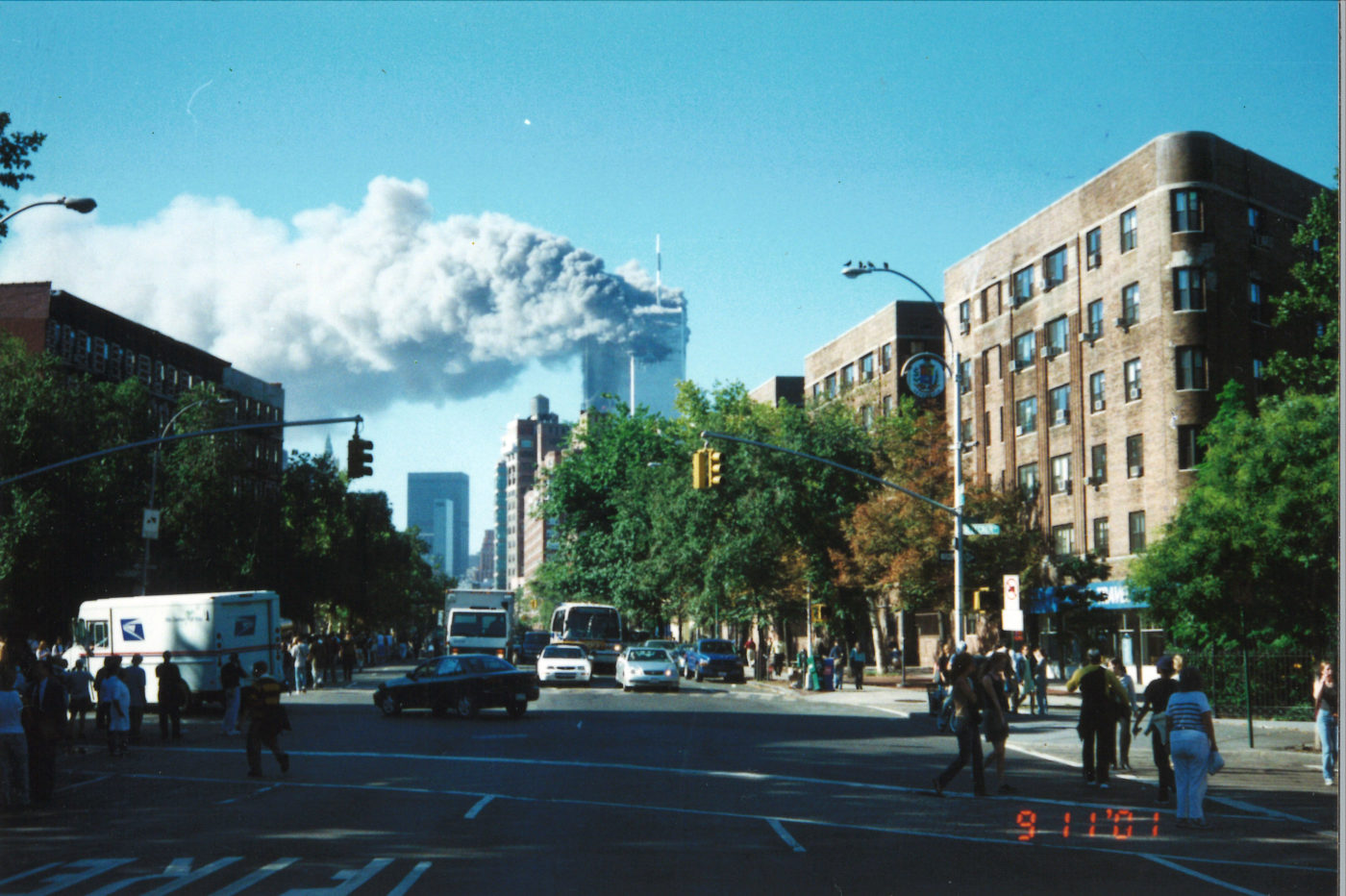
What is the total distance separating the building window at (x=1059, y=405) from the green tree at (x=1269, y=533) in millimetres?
28942

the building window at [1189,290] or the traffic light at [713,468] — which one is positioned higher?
the building window at [1189,290]

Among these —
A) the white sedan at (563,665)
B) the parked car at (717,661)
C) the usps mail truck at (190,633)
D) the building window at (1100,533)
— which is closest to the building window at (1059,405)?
the building window at (1100,533)

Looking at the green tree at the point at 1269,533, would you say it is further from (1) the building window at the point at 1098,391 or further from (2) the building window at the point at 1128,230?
(1) the building window at the point at 1098,391

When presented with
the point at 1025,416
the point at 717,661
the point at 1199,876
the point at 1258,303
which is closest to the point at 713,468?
the point at 1199,876

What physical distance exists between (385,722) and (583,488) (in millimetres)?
47824

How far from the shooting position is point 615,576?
7175cm

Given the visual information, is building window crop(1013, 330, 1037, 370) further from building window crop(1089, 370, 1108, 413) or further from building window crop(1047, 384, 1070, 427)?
building window crop(1089, 370, 1108, 413)

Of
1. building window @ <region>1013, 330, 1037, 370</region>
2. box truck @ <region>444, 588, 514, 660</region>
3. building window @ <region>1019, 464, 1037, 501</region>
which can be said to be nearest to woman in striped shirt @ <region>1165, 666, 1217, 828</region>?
box truck @ <region>444, 588, 514, 660</region>

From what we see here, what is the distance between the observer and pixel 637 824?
13.8 m

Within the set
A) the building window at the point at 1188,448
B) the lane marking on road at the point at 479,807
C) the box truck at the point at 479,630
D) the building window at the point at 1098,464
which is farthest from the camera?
the building window at the point at 1098,464

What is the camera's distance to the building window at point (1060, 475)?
5491 cm

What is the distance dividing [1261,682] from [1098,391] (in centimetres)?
2428

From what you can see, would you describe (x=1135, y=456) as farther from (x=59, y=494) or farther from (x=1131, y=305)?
(x=59, y=494)

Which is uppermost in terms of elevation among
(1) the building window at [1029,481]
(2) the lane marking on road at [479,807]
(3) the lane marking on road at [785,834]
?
(1) the building window at [1029,481]
